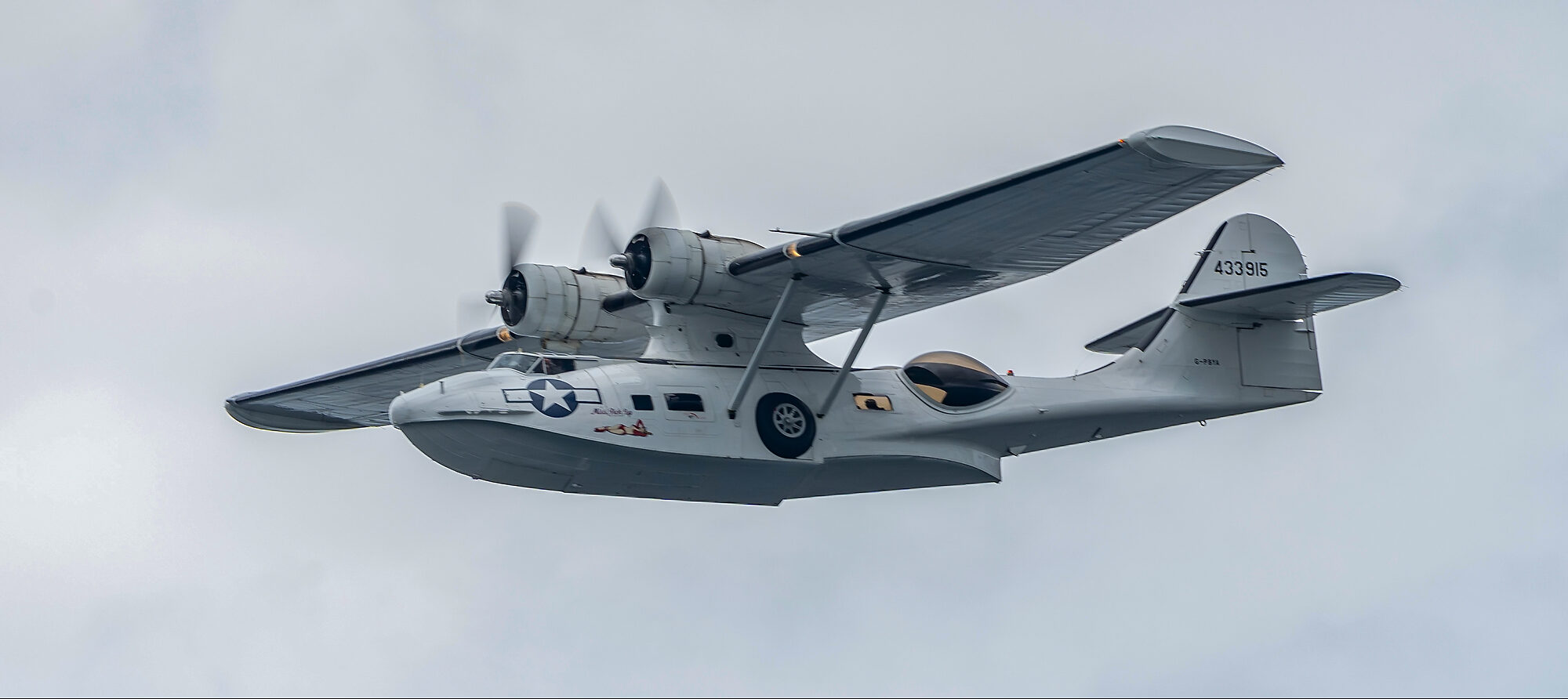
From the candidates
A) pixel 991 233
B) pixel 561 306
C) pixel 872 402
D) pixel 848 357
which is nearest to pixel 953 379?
pixel 872 402

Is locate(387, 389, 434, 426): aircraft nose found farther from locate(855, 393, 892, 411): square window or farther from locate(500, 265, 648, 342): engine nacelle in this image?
locate(855, 393, 892, 411): square window

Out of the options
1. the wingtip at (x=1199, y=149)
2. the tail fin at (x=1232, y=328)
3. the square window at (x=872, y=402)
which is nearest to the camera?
the wingtip at (x=1199, y=149)

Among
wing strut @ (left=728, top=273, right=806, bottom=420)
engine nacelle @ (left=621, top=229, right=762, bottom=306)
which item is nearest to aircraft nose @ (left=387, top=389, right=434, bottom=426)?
engine nacelle @ (left=621, top=229, right=762, bottom=306)

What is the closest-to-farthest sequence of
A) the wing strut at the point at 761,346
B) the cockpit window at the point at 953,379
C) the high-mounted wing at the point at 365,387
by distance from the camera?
the wing strut at the point at 761,346, the cockpit window at the point at 953,379, the high-mounted wing at the point at 365,387

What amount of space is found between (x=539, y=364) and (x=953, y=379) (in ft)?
14.4

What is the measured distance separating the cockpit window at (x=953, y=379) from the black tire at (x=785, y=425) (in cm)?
146

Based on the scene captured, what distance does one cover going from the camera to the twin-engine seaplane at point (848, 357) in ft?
53.4

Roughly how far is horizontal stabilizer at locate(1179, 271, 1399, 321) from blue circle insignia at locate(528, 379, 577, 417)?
24.9 ft

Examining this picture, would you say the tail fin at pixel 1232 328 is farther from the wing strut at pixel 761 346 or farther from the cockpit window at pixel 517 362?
the cockpit window at pixel 517 362

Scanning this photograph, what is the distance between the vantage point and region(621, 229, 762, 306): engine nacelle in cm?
1767

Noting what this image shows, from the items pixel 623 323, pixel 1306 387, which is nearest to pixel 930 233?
pixel 623 323

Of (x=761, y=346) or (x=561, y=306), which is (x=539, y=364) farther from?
(x=561, y=306)

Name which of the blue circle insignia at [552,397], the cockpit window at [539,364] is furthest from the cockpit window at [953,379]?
the blue circle insignia at [552,397]

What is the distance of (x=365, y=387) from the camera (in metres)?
21.8
